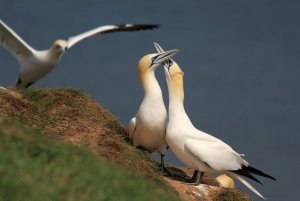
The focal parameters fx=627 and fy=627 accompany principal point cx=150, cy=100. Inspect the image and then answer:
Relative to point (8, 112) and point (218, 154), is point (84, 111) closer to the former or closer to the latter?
point (8, 112)

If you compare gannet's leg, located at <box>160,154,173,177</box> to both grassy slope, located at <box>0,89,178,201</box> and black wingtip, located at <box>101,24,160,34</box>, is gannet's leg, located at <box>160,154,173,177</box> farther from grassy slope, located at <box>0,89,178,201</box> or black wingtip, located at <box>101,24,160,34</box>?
black wingtip, located at <box>101,24,160,34</box>

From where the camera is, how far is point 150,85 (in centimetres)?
1627

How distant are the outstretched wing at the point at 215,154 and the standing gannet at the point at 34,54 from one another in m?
7.80

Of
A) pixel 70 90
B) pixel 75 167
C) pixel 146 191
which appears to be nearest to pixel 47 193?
pixel 75 167

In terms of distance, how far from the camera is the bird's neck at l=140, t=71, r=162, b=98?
16156 millimetres

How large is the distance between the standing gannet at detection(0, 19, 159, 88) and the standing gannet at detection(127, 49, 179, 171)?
5.37 metres

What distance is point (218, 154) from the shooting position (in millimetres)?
15211

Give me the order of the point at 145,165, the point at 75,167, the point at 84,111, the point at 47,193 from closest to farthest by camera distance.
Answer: the point at 47,193
the point at 75,167
the point at 145,165
the point at 84,111

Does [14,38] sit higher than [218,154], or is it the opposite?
[14,38]

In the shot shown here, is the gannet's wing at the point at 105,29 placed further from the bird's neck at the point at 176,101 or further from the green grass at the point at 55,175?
the green grass at the point at 55,175

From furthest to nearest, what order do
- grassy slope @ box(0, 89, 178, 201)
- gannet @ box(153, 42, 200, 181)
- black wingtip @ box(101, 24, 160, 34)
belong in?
black wingtip @ box(101, 24, 160, 34)
gannet @ box(153, 42, 200, 181)
grassy slope @ box(0, 89, 178, 201)

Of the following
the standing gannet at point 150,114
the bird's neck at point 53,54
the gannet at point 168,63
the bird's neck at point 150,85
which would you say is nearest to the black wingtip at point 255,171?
the gannet at point 168,63

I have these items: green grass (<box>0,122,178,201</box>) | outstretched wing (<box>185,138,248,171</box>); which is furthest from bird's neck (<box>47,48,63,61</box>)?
green grass (<box>0,122,178,201</box>)

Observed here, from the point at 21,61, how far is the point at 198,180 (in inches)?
349
